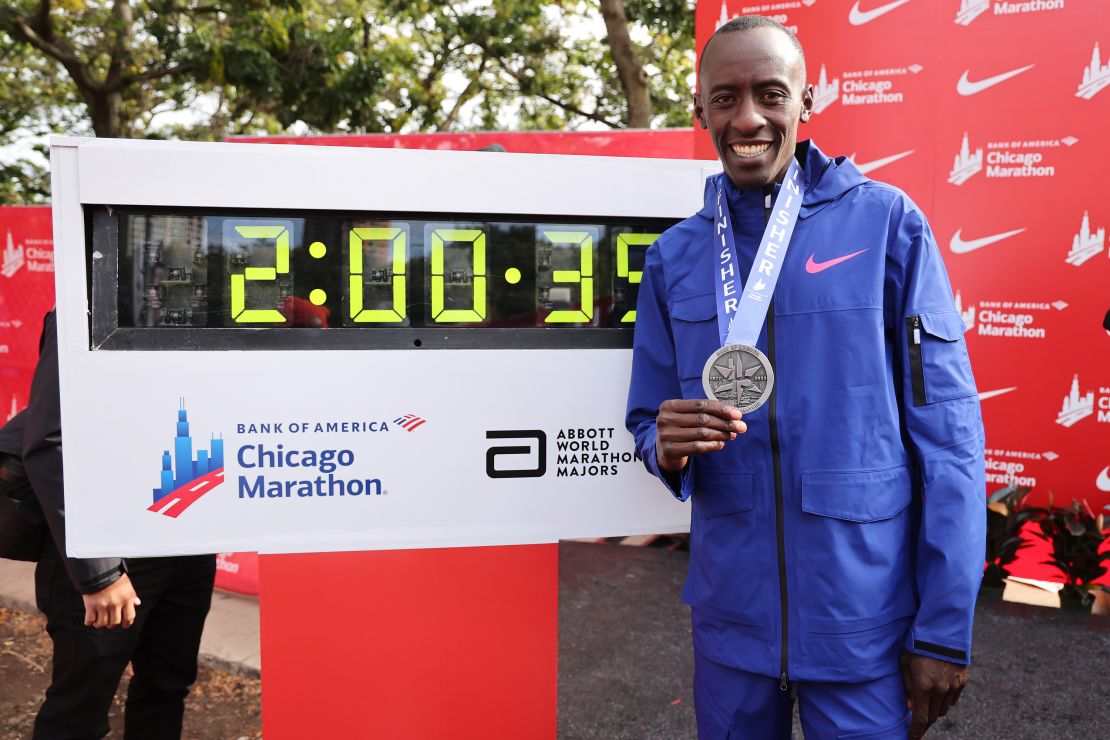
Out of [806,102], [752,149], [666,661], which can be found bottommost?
[666,661]

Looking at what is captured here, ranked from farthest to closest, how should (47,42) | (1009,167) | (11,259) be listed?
(47,42), (11,259), (1009,167)

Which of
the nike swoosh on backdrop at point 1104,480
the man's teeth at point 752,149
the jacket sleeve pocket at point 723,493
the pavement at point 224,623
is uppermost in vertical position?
the man's teeth at point 752,149

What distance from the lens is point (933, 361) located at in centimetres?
154

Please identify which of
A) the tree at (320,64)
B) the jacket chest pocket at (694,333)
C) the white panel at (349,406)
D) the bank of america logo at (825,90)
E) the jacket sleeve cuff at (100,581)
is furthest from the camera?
the tree at (320,64)

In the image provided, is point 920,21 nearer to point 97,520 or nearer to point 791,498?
point 791,498

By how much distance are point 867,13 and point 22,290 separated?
6245 millimetres

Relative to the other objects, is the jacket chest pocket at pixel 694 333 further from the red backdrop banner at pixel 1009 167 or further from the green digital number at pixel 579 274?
the red backdrop banner at pixel 1009 167

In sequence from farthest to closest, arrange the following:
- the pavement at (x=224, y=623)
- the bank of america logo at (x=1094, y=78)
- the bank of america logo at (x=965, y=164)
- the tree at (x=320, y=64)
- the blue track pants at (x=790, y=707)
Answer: the tree at (x=320, y=64), the bank of america logo at (x=965, y=164), the bank of america logo at (x=1094, y=78), the pavement at (x=224, y=623), the blue track pants at (x=790, y=707)

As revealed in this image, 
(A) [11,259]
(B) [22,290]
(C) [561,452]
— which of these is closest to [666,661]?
(C) [561,452]

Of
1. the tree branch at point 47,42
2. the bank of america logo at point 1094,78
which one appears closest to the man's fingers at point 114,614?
the bank of america logo at point 1094,78

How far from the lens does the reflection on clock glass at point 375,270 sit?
6.05 ft

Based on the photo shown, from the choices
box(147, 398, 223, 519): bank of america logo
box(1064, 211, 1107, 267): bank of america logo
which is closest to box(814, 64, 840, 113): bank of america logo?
box(1064, 211, 1107, 267): bank of america logo

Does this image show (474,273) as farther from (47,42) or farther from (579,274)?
(47,42)

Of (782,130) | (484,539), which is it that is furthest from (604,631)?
(782,130)
